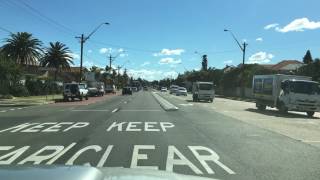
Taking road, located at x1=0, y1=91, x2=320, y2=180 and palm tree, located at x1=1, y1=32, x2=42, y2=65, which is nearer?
road, located at x1=0, y1=91, x2=320, y2=180

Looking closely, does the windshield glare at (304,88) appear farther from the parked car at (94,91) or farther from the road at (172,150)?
the parked car at (94,91)

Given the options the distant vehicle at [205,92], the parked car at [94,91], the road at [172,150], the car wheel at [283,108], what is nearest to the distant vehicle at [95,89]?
the parked car at [94,91]

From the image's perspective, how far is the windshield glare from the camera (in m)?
36.2

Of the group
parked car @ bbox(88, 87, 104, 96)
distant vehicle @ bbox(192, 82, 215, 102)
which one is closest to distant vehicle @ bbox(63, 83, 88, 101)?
distant vehicle @ bbox(192, 82, 215, 102)

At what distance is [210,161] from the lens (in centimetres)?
1263

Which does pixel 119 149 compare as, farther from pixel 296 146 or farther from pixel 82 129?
pixel 82 129

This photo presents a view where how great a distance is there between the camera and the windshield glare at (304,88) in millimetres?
36250

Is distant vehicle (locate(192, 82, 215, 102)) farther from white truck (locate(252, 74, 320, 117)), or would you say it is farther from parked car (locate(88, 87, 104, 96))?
parked car (locate(88, 87, 104, 96))

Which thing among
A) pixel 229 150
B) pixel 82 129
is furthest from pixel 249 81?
pixel 229 150

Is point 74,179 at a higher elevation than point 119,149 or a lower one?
higher

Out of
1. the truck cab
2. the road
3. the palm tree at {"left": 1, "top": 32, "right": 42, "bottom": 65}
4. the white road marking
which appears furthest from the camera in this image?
the palm tree at {"left": 1, "top": 32, "right": 42, "bottom": 65}

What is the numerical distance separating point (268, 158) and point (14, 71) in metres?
57.5

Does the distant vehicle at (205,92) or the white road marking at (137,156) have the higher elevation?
the distant vehicle at (205,92)

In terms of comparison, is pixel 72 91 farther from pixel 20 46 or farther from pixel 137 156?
pixel 137 156
